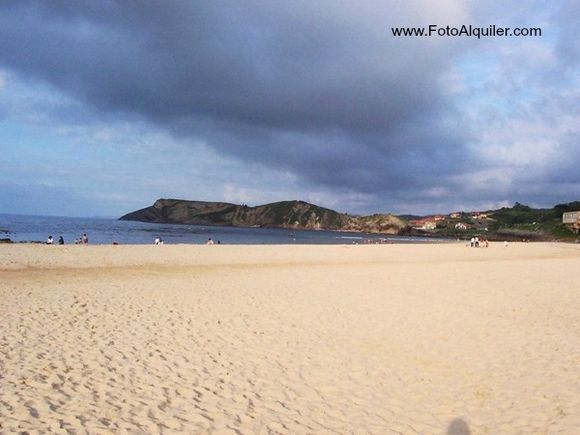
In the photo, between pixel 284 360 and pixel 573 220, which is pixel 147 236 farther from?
pixel 573 220

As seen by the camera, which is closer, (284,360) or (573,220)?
(284,360)

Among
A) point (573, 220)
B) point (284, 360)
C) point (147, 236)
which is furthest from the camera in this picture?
point (573, 220)

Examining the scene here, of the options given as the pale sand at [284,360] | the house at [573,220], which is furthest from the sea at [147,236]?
the pale sand at [284,360]

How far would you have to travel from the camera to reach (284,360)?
26.4 feet

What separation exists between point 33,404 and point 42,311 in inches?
274

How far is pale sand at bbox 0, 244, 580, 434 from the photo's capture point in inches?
218

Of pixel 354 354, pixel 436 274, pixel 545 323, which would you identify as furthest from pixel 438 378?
pixel 436 274

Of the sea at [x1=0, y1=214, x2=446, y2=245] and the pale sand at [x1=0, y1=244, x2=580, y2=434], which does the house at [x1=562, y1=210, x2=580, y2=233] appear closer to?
the sea at [x1=0, y1=214, x2=446, y2=245]

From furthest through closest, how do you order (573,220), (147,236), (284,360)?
(573,220) → (147,236) → (284,360)

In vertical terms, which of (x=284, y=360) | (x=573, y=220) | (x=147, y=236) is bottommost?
(x=284, y=360)

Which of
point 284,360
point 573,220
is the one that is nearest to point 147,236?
point 284,360

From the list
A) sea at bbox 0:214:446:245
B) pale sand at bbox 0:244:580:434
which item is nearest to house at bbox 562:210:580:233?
sea at bbox 0:214:446:245

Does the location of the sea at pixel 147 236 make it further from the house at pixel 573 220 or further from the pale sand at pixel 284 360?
the pale sand at pixel 284 360

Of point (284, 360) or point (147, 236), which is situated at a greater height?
point (147, 236)
